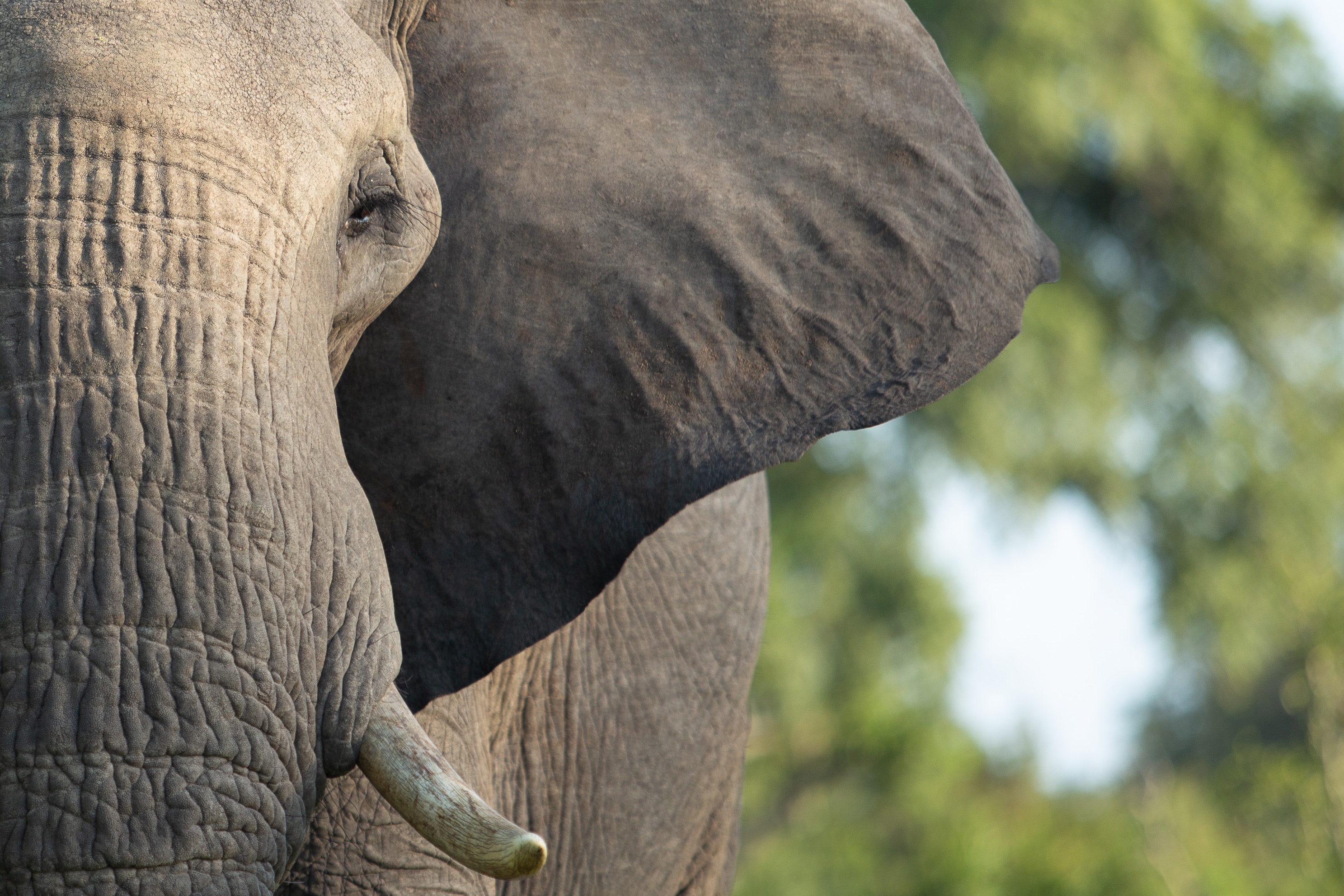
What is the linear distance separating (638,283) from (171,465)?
64 centimetres

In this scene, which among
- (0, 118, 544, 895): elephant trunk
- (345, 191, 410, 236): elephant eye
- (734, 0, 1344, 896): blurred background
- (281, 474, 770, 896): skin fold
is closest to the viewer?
(0, 118, 544, 895): elephant trunk

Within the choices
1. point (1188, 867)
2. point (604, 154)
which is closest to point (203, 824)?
point (604, 154)

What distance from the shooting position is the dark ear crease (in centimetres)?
168

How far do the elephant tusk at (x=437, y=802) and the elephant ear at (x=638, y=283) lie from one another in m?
0.42

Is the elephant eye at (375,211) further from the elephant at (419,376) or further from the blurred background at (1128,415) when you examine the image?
the blurred background at (1128,415)

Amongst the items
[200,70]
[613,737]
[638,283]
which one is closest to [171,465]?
[200,70]

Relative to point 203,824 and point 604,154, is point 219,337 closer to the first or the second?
point 203,824

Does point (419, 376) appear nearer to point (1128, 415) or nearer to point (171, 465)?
point (171, 465)

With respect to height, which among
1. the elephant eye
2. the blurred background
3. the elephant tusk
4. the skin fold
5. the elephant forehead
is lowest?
the blurred background

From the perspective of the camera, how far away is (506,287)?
1724 millimetres

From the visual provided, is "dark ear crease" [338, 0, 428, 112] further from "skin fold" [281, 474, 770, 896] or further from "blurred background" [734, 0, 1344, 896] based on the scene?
"blurred background" [734, 0, 1344, 896]

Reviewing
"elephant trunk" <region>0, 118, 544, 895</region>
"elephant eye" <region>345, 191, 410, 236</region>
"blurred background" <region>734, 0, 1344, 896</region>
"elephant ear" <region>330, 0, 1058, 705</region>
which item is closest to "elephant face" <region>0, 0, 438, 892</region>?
"elephant trunk" <region>0, 118, 544, 895</region>

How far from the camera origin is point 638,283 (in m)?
1.75

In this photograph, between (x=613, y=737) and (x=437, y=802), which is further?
(x=613, y=737)
